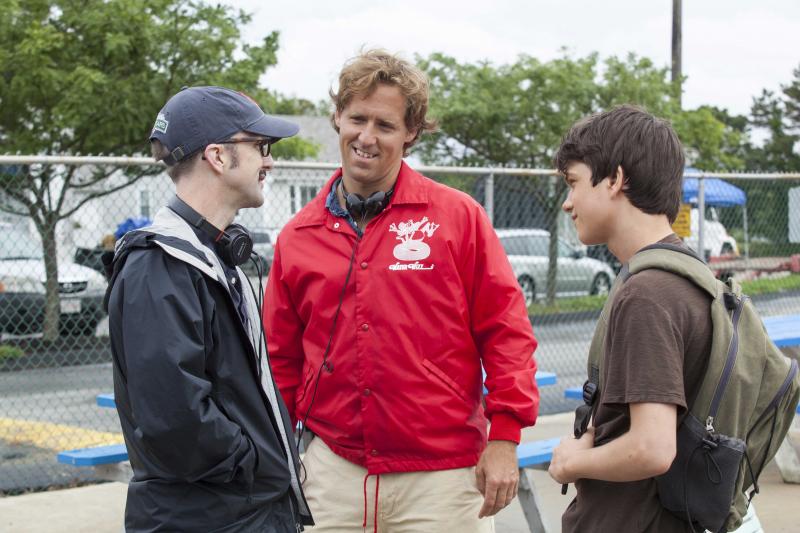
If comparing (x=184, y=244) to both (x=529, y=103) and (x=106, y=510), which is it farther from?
(x=529, y=103)

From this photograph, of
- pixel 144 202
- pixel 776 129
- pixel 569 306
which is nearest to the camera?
pixel 569 306

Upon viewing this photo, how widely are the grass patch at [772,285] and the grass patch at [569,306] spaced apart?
6.85 ft

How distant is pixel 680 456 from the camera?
6.97 ft

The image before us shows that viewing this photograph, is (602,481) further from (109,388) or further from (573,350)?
(573,350)

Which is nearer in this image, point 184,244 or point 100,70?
point 184,244

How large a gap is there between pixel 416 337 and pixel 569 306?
8783mm

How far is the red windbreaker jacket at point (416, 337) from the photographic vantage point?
2996 mm

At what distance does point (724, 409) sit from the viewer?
2100 millimetres

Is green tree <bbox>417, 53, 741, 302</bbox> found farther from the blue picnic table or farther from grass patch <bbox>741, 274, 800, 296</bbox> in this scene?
the blue picnic table

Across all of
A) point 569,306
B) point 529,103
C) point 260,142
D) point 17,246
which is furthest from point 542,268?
point 260,142

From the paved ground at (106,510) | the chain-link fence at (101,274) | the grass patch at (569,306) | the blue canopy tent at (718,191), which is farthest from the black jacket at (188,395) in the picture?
the blue canopy tent at (718,191)

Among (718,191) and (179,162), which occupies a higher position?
(179,162)

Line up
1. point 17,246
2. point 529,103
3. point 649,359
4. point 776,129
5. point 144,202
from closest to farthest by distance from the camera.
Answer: point 649,359 < point 17,246 < point 144,202 < point 529,103 < point 776,129

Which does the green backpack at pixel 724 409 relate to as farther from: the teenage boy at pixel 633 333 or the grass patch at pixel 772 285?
the grass patch at pixel 772 285
